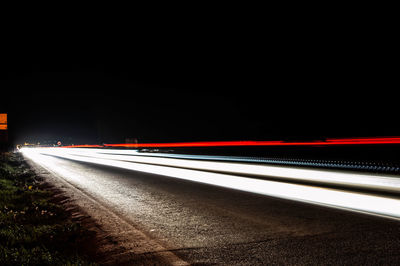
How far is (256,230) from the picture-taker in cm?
558

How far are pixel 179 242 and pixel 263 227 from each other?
5.17 feet

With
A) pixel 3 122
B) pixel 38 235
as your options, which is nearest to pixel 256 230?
pixel 38 235

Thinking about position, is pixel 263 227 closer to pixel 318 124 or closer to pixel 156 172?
pixel 156 172

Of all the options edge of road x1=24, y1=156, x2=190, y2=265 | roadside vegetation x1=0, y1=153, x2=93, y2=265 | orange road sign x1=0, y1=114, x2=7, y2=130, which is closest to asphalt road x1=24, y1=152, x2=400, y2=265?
edge of road x1=24, y1=156, x2=190, y2=265

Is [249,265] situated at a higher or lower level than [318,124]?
lower

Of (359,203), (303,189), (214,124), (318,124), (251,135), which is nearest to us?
(359,203)

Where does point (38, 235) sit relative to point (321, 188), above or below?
below

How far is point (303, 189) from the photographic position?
28.1 feet

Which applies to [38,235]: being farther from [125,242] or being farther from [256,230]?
[256,230]

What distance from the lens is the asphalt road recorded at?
4.31m

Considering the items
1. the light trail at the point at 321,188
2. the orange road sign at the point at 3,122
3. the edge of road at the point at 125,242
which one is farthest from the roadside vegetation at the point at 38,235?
the orange road sign at the point at 3,122

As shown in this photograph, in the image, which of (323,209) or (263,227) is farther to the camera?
(323,209)

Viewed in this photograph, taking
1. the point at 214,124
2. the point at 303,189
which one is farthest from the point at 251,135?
the point at 303,189

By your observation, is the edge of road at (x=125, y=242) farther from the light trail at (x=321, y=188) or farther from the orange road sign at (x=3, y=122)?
the orange road sign at (x=3, y=122)
